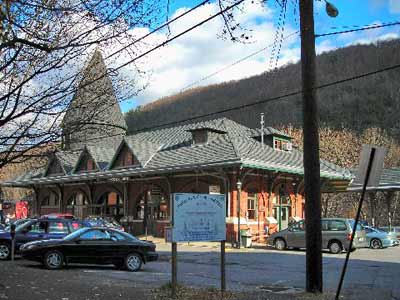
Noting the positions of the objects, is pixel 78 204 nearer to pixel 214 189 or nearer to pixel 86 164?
pixel 86 164

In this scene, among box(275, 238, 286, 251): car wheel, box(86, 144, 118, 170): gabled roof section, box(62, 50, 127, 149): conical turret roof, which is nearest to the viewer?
box(62, 50, 127, 149): conical turret roof

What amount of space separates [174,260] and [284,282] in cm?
465

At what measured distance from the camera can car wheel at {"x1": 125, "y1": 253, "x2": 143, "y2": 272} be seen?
1822 cm

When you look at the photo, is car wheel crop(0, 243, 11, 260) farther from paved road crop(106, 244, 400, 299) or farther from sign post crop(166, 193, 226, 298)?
sign post crop(166, 193, 226, 298)


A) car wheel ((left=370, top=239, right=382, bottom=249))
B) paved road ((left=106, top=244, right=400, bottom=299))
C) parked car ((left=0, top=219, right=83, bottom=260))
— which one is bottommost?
paved road ((left=106, top=244, right=400, bottom=299))

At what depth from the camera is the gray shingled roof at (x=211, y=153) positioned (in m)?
32.6

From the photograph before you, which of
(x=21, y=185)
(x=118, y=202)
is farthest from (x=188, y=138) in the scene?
(x=21, y=185)

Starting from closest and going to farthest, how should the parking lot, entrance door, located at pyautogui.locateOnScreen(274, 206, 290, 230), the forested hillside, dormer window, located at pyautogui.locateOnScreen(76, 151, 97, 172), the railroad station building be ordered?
the parking lot < the railroad station building < entrance door, located at pyautogui.locateOnScreen(274, 206, 290, 230) < the forested hillside < dormer window, located at pyautogui.locateOnScreen(76, 151, 97, 172)

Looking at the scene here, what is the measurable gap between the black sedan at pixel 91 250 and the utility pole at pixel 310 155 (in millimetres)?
7667

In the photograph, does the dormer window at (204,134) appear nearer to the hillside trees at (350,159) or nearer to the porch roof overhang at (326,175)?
the porch roof overhang at (326,175)

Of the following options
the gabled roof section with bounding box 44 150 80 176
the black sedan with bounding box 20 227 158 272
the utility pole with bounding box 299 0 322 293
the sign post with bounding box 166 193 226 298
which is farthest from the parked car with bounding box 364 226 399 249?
the gabled roof section with bounding box 44 150 80 176

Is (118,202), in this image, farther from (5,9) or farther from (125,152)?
(5,9)

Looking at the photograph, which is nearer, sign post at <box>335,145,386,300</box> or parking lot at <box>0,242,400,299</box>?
sign post at <box>335,145,386,300</box>

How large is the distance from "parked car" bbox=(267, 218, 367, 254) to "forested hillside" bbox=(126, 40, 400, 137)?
7143mm
